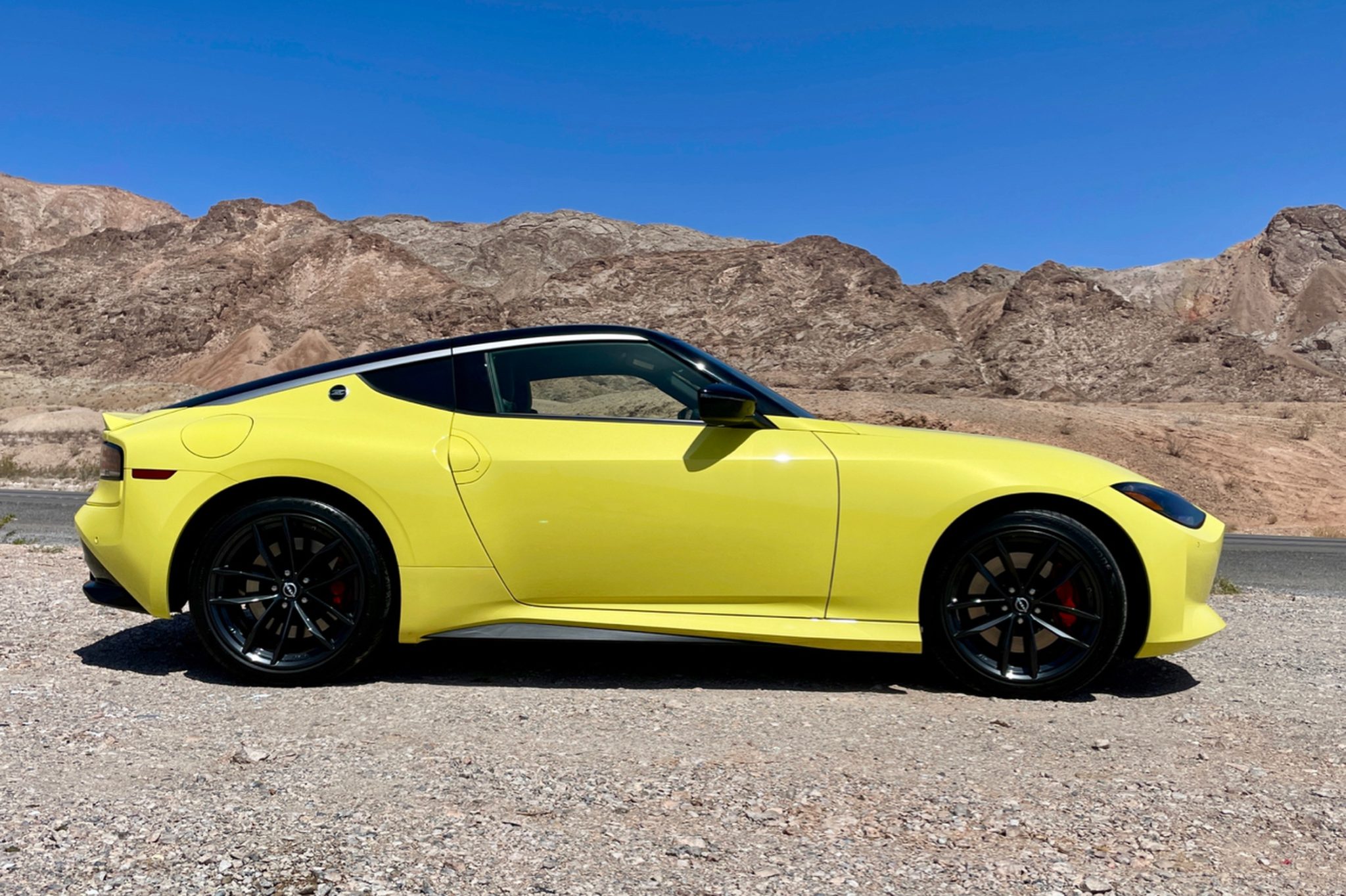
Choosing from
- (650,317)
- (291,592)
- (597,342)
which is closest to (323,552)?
(291,592)

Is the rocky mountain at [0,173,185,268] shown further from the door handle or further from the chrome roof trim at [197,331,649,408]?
the door handle

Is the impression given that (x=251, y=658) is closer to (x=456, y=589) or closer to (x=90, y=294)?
(x=456, y=589)

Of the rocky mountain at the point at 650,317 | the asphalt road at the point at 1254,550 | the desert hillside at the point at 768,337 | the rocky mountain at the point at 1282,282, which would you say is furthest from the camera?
the rocky mountain at the point at 1282,282

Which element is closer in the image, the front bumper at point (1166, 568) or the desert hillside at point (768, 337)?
the front bumper at point (1166, 568)

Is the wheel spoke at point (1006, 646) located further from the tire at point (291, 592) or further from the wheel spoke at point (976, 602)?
the tire at point (291, 592)

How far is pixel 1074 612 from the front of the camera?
3916 millimetres

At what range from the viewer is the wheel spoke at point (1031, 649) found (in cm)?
394

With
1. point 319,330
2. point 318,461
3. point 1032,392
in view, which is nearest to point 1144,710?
point 318,461

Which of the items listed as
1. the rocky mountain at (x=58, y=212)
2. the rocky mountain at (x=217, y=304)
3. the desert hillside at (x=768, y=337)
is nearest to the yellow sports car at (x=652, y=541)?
the desert hillside at (x=768, y=337)

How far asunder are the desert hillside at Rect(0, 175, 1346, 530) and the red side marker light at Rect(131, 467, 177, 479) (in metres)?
24.3

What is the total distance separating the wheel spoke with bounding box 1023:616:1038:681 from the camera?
394cm

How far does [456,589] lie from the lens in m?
3.99

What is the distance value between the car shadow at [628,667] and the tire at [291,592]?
0.18 metres

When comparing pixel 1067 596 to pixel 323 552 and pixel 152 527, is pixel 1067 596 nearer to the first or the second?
pixel 323 552
